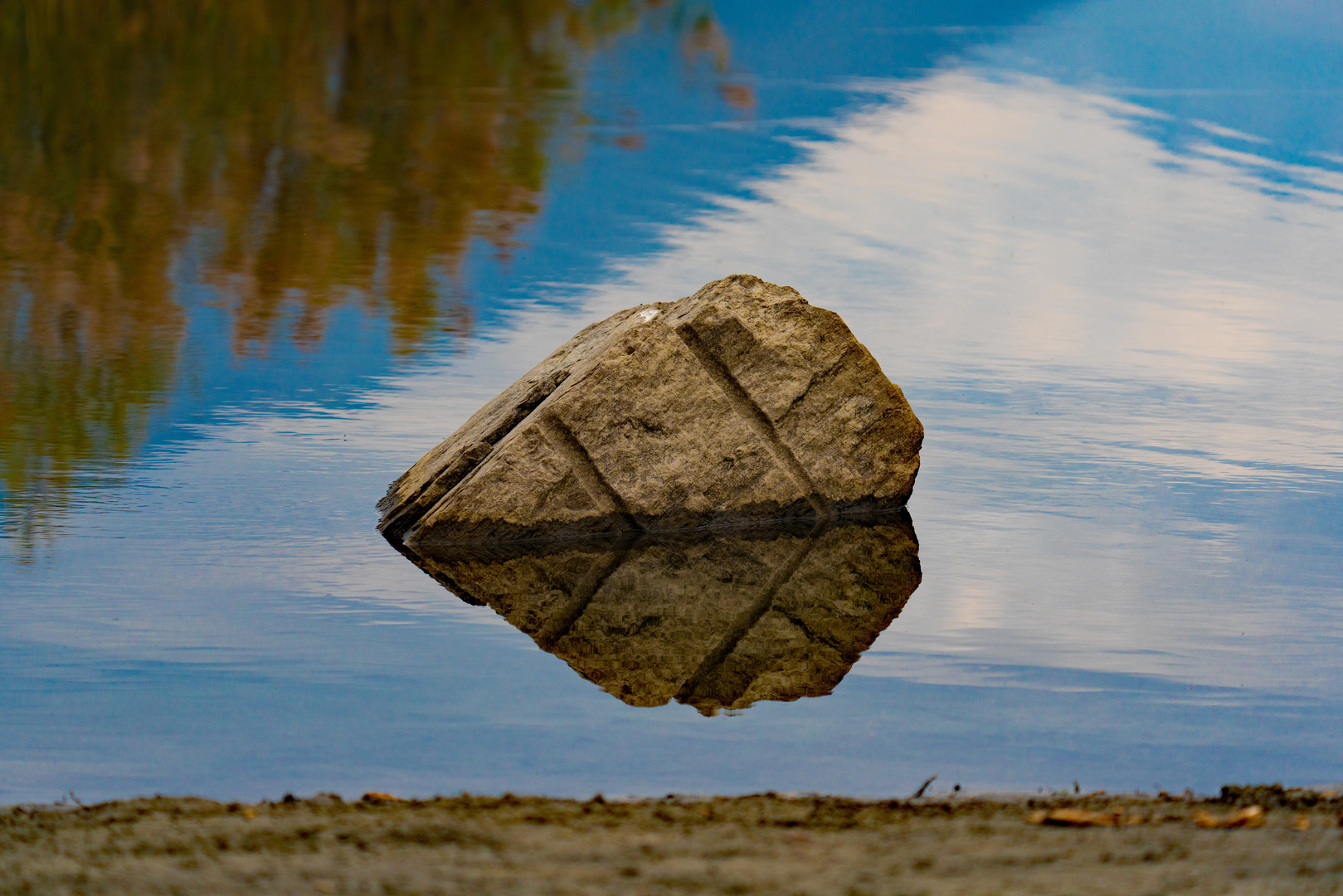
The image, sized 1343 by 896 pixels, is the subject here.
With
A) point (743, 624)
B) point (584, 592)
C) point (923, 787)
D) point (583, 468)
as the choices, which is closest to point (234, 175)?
point (583, 468)

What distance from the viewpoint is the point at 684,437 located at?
6.81m

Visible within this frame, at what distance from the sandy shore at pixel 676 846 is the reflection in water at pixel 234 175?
3456 mm

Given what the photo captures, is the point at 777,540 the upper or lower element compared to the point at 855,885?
lower

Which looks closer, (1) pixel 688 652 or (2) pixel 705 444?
(1) pixel 688 652

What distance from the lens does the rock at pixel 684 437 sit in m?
6.52

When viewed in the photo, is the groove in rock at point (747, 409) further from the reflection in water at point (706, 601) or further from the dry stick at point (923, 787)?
the dry stick at point (923, 787)

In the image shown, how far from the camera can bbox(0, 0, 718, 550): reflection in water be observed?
9.05 metres

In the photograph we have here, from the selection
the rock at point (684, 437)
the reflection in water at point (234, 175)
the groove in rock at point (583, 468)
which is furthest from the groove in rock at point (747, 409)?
the reflection in water at point (234, 175)

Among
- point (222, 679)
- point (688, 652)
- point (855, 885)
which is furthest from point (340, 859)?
point (688, 652)

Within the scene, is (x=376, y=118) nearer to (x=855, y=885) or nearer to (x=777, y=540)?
(x=777, y=540)

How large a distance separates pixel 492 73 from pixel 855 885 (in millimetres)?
18896

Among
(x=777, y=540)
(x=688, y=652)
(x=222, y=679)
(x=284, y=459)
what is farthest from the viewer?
(x=284, y=459)

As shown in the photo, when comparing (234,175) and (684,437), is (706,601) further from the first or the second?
(234,175)

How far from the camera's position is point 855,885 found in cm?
296
